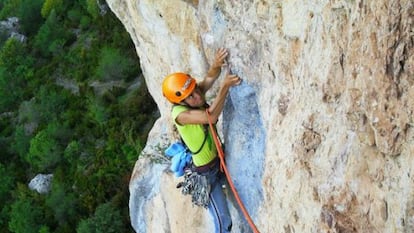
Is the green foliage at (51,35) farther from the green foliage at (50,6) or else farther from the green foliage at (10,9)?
the green foliage at (10,9)

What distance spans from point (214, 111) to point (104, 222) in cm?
1685

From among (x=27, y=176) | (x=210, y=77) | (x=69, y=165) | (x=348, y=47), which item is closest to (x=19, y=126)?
(x=27, y=176)

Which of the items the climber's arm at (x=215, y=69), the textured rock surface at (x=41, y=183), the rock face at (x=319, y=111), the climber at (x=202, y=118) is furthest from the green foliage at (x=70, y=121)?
the rock face at (x=319, y=111)

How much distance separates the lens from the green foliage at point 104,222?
21359 millimetres

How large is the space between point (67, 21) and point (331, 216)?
109 feet

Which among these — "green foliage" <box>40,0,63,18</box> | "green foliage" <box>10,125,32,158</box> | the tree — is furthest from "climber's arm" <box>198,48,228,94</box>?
"green foliage" <box>40,0,63,18</box>

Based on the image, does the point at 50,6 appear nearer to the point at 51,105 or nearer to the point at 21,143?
the point at 51,105

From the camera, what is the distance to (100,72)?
28.5 m

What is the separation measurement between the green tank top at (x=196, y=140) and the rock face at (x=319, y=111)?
18 centimetres

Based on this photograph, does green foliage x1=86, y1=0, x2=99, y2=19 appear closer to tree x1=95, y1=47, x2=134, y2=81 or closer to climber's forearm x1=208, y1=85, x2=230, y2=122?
tree x1=95, y1=47, x2=134, y2=81

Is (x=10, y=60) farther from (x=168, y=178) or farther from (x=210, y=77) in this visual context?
(x=210, y=77)

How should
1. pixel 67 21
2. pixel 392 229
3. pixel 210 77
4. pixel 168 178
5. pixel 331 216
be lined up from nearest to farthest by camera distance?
pixel 392 229, pixel 331 216, pixel 210 77, pixel 168 178, pixel 67 21

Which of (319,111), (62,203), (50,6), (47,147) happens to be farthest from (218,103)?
(50,6)

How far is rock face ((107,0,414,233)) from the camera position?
348 centimetres
